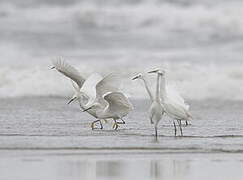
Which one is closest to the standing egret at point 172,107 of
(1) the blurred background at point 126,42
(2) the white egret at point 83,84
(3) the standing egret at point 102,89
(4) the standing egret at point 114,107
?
(4) the standing egret at point 114,107

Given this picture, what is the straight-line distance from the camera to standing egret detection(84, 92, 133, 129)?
15.3 metres

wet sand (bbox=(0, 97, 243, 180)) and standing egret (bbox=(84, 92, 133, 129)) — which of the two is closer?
wet sand (bbox=(0, 97, 243, 180))

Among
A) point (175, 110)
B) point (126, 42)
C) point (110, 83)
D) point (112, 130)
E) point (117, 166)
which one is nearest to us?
point (117, 166)

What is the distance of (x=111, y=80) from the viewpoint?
15516 mm

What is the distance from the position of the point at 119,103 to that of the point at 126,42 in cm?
1574

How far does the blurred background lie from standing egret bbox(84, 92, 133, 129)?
211 inches

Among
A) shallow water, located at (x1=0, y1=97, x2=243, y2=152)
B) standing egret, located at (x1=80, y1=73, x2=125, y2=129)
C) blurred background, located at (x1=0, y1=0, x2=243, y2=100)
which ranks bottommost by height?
shallow water, located at (x1=0, y1=97, x2=243, y2=152)

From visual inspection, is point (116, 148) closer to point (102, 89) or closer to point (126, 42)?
point (102, 89)

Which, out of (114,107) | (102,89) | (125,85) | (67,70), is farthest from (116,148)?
(125,85)

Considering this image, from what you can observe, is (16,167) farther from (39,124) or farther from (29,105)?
(29,105)

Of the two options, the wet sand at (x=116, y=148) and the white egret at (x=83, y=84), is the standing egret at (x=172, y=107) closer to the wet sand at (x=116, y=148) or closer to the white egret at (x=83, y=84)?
the wet sand at (x=116, y=148)

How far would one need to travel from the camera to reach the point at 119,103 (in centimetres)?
1545

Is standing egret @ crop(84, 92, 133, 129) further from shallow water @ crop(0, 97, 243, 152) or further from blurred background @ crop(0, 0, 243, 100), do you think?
blurred background @ crop(0, 0, 243, 100)

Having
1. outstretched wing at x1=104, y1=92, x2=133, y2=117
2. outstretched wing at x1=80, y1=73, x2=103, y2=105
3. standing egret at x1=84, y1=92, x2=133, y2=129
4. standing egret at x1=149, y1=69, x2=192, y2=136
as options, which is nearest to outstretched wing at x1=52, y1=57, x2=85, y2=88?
outstretched wing at x1=80, y1=73, x2=103, y2=105
